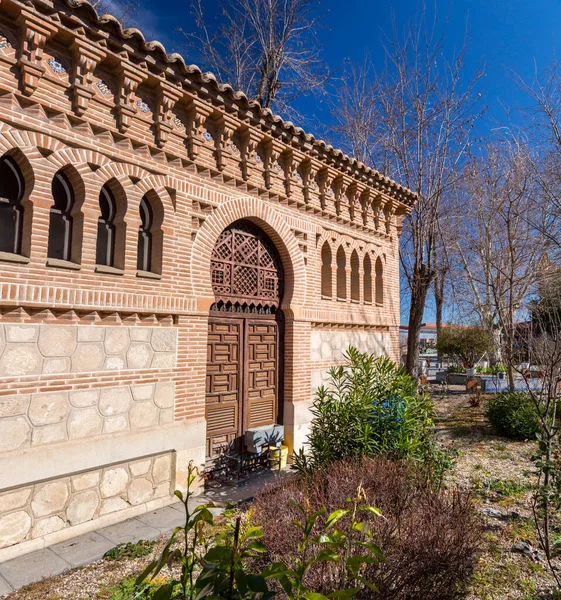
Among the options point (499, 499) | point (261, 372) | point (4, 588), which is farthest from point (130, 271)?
point (499, 499)

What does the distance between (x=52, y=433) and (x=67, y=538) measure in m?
1.11

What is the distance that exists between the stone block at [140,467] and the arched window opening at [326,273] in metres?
4.41

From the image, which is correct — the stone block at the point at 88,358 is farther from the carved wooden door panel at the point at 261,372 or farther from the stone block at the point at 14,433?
the carved wooden door panel at the point at 261,372

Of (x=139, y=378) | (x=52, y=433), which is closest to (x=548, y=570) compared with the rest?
(x=139, y=378)

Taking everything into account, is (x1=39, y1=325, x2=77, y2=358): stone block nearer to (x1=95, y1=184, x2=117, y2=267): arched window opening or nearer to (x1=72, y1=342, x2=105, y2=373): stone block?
(x1=72, y1=342, x2=105, y2=373): stone block

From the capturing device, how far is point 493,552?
4105 millimetres

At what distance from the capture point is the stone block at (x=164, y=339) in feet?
17.4

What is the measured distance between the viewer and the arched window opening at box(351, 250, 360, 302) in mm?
8945

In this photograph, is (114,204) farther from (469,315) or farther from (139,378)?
(469,315)

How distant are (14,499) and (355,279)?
689 centimetres

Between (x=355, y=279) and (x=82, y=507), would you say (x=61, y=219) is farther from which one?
(x=355, y=279)

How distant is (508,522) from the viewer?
483cm

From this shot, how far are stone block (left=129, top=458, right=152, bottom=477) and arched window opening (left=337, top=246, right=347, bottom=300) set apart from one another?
4912 mm

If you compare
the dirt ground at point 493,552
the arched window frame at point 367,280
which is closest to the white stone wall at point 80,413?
the dirt ground at point 493,552
